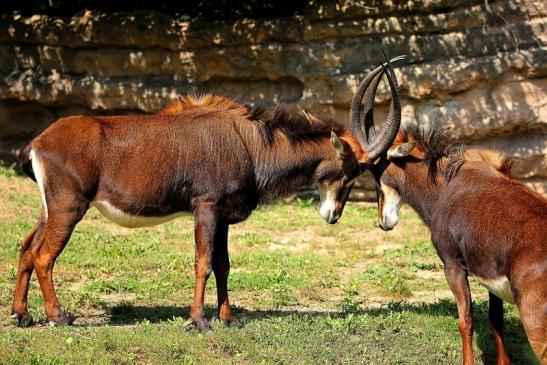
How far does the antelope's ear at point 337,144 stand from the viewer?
9.58 meters

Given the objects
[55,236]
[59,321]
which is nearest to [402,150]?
[55,236]

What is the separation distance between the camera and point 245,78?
15.6 metres

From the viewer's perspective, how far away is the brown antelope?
24.3 feet

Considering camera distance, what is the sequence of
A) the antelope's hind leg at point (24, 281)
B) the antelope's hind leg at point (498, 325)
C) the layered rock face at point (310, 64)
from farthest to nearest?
1. the layered rock face at point (310, 64)
2. the antelope's hind leg at point (24, 281)
3. the antelope's hind leg at point (498, 325)

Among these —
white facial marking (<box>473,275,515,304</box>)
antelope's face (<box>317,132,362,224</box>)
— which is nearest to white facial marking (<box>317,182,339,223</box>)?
antelope's face (<box>317,132,362,224</box>)

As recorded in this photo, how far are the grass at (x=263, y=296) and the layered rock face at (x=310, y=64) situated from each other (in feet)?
5.29

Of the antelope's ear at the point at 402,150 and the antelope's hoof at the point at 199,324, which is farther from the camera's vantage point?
the antelope's ear at the point at 402,150

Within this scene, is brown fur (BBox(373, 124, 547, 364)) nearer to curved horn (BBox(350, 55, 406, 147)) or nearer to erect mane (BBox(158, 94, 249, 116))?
curved horn (BBox(350, 55, 406, 147))

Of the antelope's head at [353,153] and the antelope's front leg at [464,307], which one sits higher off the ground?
the antelope's head at [353,153]

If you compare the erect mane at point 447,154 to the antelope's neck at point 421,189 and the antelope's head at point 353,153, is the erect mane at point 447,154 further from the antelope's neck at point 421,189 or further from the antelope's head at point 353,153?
the antelope's head at point 353,153

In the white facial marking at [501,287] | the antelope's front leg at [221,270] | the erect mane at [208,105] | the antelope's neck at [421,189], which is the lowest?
the antelope's front leg at [221,270]

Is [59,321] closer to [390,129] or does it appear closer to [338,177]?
[338,177]

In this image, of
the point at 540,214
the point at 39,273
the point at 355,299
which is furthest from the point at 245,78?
the point at 540,214

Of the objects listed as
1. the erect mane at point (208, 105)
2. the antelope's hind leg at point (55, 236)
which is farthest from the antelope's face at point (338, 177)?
the antelope's hind leg at point (55, 236)
